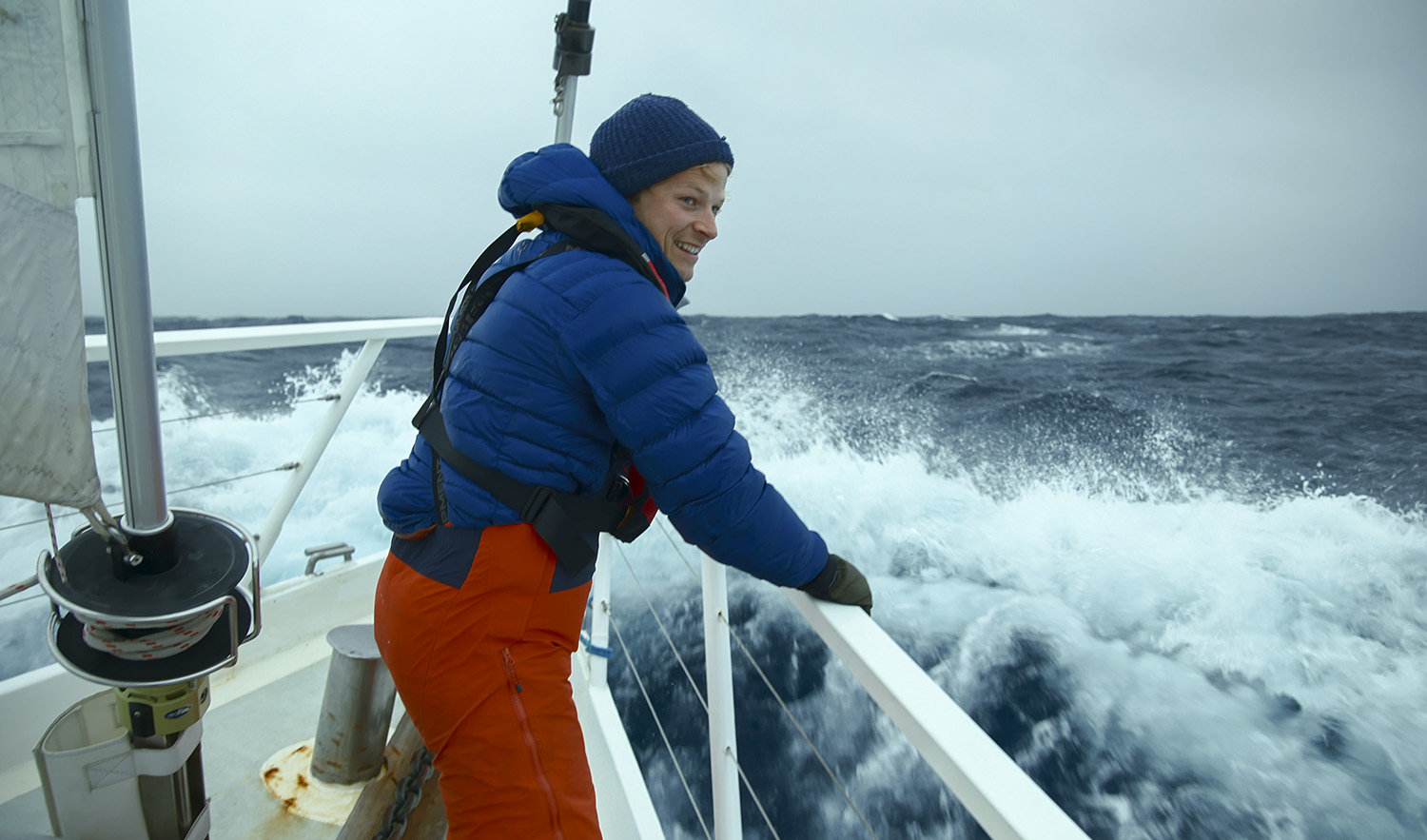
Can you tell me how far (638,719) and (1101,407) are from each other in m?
6.67

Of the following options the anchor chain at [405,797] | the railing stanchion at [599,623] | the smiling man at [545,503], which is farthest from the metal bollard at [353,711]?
the smiling man at [545,503]

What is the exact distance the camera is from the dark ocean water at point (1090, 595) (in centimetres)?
278

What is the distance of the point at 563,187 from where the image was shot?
1005mm

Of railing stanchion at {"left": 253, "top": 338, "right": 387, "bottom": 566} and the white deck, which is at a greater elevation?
railing stanchion at {"left": 253, "top": 338, "right": 387, "bottom": 566}

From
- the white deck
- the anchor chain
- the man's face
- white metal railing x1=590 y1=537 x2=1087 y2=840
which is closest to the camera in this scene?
white metal railing x1=590 y1=537 x2=1087 y2=840

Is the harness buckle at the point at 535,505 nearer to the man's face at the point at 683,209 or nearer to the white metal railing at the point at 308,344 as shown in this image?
the man's face at the point at 683,209

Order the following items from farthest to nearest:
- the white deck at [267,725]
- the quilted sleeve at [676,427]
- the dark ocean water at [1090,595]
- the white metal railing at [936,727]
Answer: the dark ocean water at [1090,595], the white deck at [267,725], the quilted sleeve at [676,427], the white metal railing at [936,727]

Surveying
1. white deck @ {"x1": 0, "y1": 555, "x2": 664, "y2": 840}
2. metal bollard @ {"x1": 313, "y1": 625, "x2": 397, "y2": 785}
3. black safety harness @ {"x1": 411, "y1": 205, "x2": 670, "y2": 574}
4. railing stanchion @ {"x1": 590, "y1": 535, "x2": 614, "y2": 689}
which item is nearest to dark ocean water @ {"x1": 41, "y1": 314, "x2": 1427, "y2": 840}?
white deck @ {"x1": 0, "y1": 555, "x2": 664, "y2": 840}

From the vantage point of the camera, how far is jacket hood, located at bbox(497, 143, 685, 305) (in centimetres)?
101

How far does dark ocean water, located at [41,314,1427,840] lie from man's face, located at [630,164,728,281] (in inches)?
72.6

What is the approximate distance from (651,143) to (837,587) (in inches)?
29.4

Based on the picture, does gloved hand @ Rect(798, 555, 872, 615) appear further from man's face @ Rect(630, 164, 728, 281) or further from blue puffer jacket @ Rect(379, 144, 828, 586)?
man's face @ Rect(630, 164, 728, 281)

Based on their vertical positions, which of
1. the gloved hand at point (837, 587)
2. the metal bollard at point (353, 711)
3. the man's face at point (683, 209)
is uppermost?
the man's face at point (683, 209)

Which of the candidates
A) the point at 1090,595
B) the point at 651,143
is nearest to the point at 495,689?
the point at 651,143
